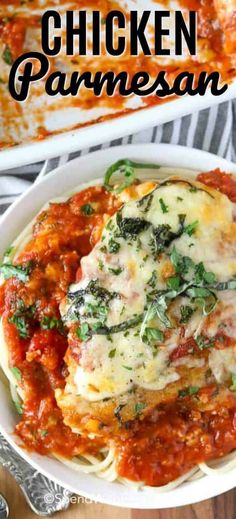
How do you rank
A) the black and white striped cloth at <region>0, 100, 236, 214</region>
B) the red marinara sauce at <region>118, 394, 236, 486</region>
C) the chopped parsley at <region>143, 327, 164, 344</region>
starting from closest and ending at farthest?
the chopped parsley at <region>143, 327, 164, 344</region>, the red marinara sauce at <region>118, 394, 236, 486</region>, the black and white striped cloth at <region>0, 100, 236, 214</region>

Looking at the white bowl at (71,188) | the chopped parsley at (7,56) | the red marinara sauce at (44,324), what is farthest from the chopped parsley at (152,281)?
the chopped parsley at (7,56)

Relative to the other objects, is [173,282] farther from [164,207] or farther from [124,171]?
[124,171]

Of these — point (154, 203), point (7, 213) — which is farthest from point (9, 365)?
point (154, 203)

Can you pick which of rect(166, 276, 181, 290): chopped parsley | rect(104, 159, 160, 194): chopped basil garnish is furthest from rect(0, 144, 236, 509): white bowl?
rect(166, 276, 181, 290): chopped parsley

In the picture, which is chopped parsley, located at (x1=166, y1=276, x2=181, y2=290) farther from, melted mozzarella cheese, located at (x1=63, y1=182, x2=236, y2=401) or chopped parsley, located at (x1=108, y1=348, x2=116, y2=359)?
chopped parsley, located at (x1=108, y1=348, x2=116, y2=359)

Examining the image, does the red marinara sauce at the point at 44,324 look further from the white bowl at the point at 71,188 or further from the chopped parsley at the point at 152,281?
the chopped parsley at the point at 152,281

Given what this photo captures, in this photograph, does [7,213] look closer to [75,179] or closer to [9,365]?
[75,179]
